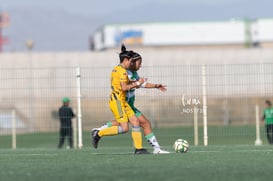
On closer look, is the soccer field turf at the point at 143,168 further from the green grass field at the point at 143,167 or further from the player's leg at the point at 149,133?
the player's leg at the point at 149,133

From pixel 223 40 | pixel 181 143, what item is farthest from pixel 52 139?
pixel 223 40

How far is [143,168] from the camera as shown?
40.6 ft

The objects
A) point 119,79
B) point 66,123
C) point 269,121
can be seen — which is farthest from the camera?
point 269,121

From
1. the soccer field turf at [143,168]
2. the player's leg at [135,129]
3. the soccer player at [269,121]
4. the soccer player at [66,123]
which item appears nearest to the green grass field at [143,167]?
the soccer field turf at [143,168]

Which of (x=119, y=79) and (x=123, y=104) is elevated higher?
(x=119, y=79)

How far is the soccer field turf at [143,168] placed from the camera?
11172mm

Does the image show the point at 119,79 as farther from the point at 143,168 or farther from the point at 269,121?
the point at 269,121

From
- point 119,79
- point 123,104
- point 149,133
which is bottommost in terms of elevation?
point 149,133

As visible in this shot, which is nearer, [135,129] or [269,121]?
[135,129]

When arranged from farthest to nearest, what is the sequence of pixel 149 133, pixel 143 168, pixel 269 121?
1. pixel 269 121
2. pixel 149 133
3. pixel 143 168

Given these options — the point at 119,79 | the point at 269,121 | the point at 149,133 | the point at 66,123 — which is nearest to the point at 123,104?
the point at 119,79

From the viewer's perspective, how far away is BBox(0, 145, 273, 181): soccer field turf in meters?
11.2

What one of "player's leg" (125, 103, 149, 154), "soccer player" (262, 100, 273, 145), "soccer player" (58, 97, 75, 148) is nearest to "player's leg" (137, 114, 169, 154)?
"player's leg" (125, 103, 149, 154)

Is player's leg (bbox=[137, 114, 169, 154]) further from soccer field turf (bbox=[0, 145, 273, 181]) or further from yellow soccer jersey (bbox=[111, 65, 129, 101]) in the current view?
soccer field turf (bbox=[0, 145, 273, 181])
